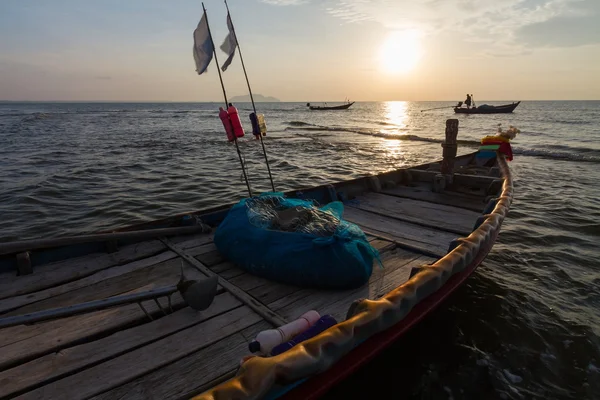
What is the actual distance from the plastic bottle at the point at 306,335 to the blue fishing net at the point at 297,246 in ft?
3.63

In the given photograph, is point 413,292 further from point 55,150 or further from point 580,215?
point 55,150

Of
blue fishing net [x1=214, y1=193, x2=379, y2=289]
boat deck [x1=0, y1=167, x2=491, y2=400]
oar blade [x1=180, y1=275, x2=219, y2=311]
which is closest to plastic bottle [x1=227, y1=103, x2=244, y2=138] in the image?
blue fishing net [x1=214, y1=193, x2=379, y2=289]

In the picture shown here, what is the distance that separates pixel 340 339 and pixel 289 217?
311cm

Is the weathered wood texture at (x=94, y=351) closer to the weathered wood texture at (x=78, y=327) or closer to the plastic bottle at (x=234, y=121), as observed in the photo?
the weathered wood texture at (x=78, y=327)

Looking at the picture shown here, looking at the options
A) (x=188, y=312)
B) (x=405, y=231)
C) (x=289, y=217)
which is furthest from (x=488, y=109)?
(x=188, y=312)

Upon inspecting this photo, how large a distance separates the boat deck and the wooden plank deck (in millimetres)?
10

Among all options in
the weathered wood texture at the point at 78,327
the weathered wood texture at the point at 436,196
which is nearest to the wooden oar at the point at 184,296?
the weathered wood texture at the point at 78,327

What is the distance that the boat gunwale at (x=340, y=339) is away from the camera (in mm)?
1882

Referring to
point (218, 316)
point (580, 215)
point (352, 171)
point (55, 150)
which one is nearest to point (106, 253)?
point (218, 316)

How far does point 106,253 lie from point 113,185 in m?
10.5

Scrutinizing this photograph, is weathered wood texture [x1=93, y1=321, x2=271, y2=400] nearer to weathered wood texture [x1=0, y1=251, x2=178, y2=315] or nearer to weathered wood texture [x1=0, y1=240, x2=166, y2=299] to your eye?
weathered wood texture [x1=0, y1=251, x2=178, y2=315]

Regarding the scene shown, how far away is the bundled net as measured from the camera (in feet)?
15.7

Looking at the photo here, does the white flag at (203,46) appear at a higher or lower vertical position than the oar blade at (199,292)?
higher

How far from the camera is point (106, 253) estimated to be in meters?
5.26
